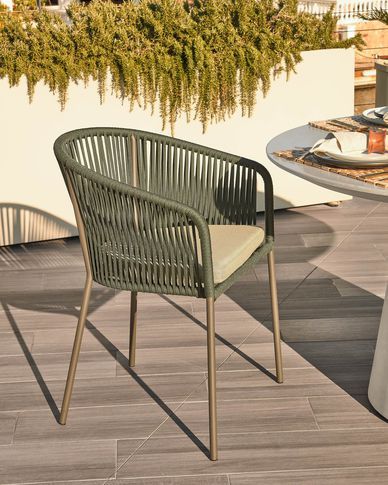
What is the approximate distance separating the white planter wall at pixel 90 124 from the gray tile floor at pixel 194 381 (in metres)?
0.26

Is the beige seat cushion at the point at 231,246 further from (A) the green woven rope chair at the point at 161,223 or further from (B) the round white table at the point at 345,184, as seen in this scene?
(B) the round white table at the point at 345,184

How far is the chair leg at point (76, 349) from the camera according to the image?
2.42m

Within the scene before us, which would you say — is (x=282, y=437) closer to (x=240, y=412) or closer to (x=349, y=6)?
(x=240, y=412)

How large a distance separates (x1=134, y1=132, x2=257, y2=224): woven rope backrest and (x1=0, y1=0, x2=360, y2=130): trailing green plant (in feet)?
4.61

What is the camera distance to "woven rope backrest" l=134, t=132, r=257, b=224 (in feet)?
8.75

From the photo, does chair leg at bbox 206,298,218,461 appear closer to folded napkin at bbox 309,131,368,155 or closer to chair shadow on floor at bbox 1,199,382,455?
chair shadow on floor at bbox 1,199,382,455

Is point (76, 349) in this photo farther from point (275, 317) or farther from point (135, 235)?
point (275, 317)

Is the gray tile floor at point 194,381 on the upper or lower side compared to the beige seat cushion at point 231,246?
lower

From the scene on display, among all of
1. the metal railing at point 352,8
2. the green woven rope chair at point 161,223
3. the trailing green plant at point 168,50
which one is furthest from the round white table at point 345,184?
the metal railing at point 352,8

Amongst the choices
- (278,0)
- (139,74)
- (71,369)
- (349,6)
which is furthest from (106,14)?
(349,6)

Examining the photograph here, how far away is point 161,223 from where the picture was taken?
2256 millimetres

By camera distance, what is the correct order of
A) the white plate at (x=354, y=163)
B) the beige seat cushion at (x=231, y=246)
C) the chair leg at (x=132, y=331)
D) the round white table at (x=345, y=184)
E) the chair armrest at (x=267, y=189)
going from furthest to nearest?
the chair leg at (x=132, y=331) → the chair armrest at (x=267, y=189) → the beige seat cushion at (x=231, y=246) → the white plate at (x=354, y=163) → the round white table at (x=345, y=184)

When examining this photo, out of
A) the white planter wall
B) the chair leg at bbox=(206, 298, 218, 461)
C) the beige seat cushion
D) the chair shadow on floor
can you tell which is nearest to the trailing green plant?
the white planter wall

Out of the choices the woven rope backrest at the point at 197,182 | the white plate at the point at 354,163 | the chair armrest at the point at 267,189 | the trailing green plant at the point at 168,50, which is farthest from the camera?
the trailing green plant at the point at 168,50
